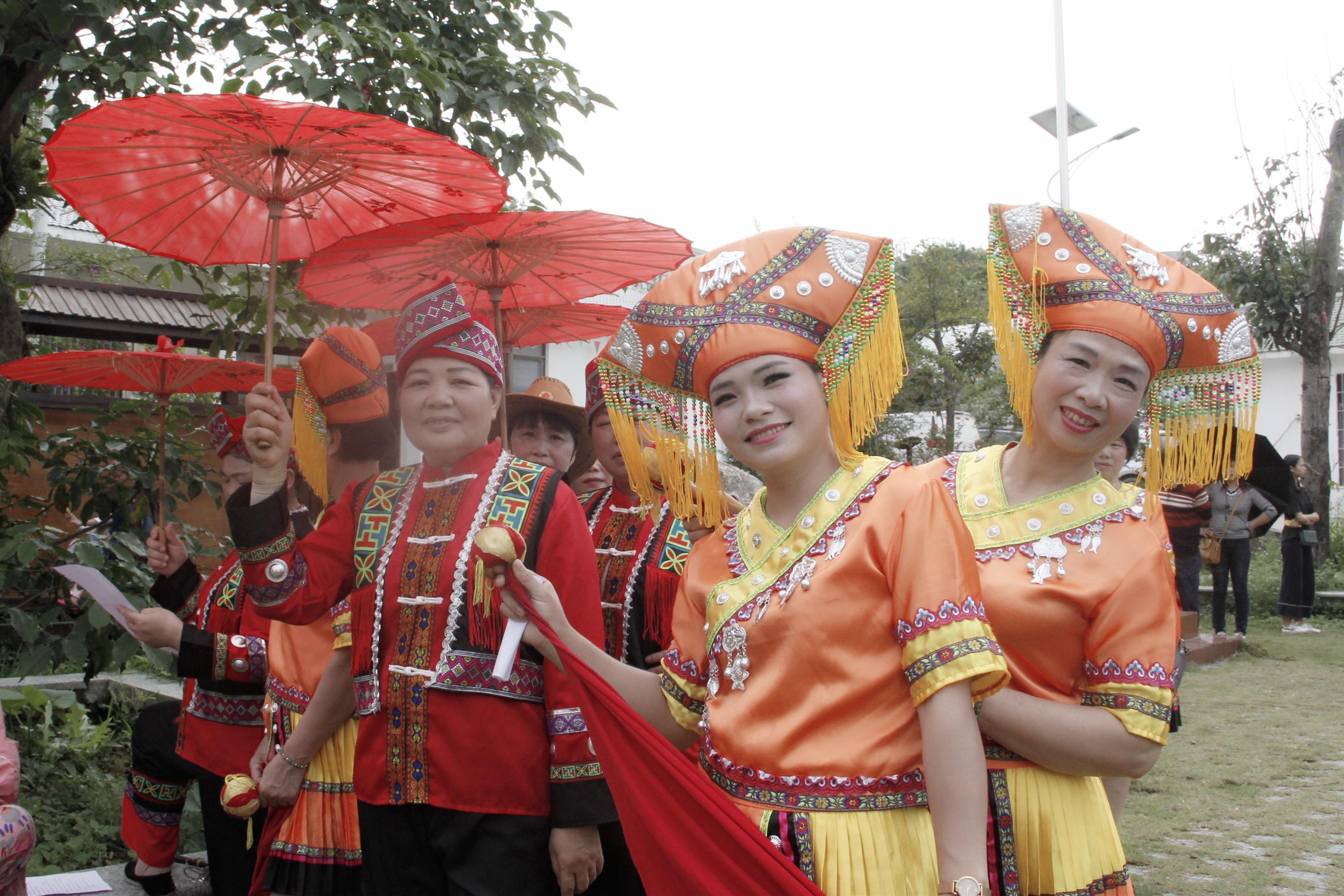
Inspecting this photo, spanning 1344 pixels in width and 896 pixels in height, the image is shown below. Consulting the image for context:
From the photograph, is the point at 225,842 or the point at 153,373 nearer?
the point at 225,842

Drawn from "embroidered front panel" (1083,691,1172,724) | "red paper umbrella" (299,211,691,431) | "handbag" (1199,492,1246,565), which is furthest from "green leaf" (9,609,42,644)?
"handbag" (1199,492,1246,565)

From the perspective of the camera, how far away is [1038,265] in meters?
2.36

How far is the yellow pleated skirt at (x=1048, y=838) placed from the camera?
2.08m

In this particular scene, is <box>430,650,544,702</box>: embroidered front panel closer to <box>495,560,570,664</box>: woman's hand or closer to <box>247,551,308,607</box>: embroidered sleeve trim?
<box>495,560,570,664</box>: woman's hand

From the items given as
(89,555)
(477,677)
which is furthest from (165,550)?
(477,677)

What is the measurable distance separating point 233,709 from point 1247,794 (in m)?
5.45

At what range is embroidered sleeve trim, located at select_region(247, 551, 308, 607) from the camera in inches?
100

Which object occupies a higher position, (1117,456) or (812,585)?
(1117,456)

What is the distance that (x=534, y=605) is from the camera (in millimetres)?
2186

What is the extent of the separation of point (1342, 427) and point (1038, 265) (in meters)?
25.3

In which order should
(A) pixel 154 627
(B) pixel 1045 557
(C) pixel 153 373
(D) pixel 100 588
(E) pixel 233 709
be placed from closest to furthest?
(B) pixel 1045 557 < (D) pixel 100 588 < (A) pixel 154 627 < (E) pixel 233 709 < (C) pixel 153 373

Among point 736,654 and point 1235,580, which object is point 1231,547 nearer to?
point 1235,580

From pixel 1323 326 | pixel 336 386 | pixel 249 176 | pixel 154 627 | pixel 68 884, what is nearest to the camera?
pixel 249 176

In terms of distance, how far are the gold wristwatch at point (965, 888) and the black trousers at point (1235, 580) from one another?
1038 centimetres
